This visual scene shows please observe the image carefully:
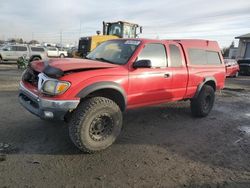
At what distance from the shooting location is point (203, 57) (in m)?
6.94

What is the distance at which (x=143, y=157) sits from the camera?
443cm

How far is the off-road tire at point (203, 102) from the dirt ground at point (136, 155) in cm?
24

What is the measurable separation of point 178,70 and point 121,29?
11327 millimetres

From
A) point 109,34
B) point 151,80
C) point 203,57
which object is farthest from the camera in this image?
point 109,34

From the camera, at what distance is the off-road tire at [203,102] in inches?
270

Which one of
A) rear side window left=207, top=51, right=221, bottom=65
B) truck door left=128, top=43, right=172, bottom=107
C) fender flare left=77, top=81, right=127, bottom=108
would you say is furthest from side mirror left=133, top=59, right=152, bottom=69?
rear side window left=207, top=51, right=221, bottom=65

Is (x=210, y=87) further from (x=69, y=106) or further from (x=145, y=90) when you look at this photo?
(x=69, y=106)

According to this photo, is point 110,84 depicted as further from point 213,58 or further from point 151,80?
point 213,58

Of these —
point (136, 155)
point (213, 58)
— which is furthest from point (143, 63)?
point (213, 58)

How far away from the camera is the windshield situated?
5309mm

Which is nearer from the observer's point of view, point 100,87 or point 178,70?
point 100,87

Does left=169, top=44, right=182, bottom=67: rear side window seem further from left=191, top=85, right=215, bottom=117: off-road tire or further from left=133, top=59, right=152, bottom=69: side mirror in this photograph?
left=191, top=85, right=215, bottom=117: off-road tire

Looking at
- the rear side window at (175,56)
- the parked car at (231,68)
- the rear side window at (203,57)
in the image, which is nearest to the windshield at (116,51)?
the rear side window at (175,56)

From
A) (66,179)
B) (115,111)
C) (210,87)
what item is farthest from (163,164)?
(210,87)
